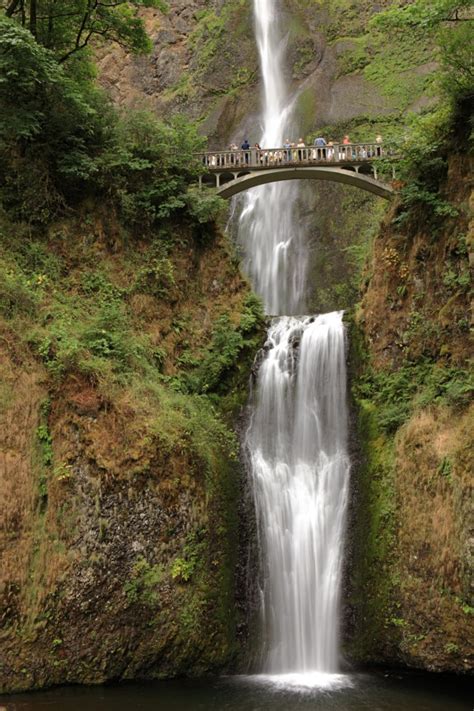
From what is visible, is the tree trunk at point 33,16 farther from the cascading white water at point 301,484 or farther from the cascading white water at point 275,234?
the cascading white water at point 275,234

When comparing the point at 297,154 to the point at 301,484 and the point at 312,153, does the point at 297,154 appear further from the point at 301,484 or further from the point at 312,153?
the point at 301,484

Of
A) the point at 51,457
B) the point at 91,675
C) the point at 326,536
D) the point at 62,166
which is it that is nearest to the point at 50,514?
the point at 51,457

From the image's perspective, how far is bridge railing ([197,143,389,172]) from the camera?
19.5m

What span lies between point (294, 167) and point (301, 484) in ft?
36.9

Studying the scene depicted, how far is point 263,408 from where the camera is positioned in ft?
49.3

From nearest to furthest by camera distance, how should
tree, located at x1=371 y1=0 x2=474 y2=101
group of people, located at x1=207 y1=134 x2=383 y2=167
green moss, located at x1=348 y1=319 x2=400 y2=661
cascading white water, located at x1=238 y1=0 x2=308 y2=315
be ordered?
1. green moss, located at x1=348 y1=319 x2=400 y2=661
2. tree, located at x1=371 y1=0 x2=474 y2=101
3. group of people, located at x1=207 y1=134 x2=383 y2=167
4. cascading white water, located at x1=238 y1=0 x2=308 y2=315

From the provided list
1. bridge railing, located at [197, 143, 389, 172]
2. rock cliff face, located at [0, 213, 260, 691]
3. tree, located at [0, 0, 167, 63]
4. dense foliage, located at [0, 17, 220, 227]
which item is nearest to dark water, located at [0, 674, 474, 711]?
rock cliff face, located at [0, 213, 260, 691]

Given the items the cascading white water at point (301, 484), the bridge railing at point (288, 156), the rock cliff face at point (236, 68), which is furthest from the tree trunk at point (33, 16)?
the rock cliff face at point (236, 68)

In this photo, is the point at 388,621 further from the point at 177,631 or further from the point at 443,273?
the point at 443,273

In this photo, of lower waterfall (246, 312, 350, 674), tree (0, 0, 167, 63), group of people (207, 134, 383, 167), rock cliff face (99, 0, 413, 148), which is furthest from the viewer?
rock cliff face (99, 0, 413, 148)

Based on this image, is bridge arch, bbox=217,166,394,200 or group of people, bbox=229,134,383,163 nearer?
bridge arch, bbox=217,166,394,200

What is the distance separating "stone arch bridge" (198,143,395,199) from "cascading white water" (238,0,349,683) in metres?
5.36

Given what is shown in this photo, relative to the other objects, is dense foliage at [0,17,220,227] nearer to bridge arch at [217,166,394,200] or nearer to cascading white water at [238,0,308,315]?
bridge arch at [217,166,394,200]

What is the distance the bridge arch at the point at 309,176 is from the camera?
1927cm
